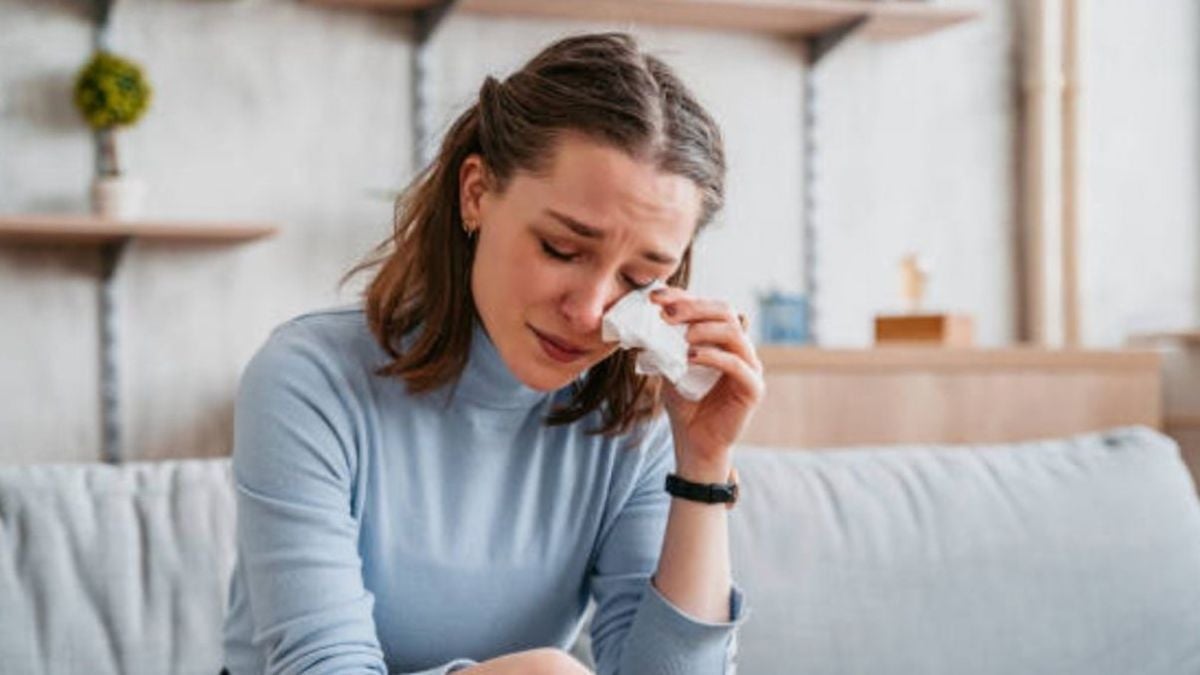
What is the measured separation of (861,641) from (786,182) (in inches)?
66.8

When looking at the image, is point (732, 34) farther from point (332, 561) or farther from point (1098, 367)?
point (332, 561)

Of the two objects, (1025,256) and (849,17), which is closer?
(849,17)

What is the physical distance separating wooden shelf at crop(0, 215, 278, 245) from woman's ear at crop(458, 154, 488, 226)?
1.49m

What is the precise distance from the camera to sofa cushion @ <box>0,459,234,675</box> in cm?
164

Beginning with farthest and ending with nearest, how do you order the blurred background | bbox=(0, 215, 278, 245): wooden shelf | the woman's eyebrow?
1. the blurred background
2. bbox=(0, 215, 278, 245): wooden shelf
3. the woman's eyebrow

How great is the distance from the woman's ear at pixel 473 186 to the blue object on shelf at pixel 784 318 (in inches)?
67.5

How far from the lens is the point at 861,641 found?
1817mm

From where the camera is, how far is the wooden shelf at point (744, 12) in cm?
305

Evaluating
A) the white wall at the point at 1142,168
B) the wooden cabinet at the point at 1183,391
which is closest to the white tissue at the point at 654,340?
the wooden cabinet at the point at 1183,391

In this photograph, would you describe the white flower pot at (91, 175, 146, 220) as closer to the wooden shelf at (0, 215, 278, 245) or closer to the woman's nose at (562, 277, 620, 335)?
the wooden shelf at (0, 215, 278, 245)

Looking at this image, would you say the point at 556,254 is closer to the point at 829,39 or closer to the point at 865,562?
the point at 865,562

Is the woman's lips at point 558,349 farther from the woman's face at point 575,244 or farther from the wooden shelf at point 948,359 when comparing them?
the wooden shelf at point 948,359

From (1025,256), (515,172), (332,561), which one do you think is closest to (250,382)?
(332,561)

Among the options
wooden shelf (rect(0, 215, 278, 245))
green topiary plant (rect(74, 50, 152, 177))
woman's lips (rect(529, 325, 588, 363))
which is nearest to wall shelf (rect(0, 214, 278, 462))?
wooden shelf (rect(0, 215, 278, 245))
